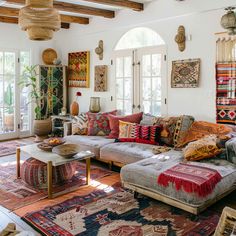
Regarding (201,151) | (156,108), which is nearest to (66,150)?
(201,151)

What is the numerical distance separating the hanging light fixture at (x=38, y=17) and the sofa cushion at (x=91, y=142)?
236 centimetres

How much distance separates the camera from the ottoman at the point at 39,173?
12.4ft

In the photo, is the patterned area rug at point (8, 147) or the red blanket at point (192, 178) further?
the patterned area rug at point (8, 147)

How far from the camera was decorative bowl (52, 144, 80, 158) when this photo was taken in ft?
12.0

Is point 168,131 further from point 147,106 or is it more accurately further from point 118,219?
point 118,219

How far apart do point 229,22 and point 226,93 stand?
0.99m

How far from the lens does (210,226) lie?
9.29 feet

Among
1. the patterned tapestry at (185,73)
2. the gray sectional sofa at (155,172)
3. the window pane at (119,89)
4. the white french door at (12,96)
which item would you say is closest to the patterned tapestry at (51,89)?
the white french door at (12,96)

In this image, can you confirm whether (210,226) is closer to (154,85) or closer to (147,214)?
(147,214)

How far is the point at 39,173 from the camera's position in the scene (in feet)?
12.3

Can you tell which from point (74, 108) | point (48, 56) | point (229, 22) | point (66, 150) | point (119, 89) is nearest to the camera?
point (66, 150)

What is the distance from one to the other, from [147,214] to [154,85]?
109 inches

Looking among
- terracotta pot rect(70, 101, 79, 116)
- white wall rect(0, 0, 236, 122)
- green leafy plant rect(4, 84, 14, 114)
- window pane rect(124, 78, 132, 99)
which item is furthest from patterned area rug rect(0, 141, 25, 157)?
window pane rect(124, 78, 132, 99)

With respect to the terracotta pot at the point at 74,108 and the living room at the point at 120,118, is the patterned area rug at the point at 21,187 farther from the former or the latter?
the terracotta pot at the point at 74,108
